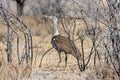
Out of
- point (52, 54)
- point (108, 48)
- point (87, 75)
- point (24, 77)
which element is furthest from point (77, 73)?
point (52, 54)

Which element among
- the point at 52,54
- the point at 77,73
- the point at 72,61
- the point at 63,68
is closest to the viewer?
the point at 77,73

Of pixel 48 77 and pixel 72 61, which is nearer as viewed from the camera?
pixel 48 77

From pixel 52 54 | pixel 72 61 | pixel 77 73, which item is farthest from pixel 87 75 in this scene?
pixel 52 54

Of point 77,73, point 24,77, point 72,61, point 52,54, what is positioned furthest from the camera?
point 52,54

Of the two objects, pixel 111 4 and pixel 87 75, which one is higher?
pixel 111 4

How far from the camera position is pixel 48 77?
30.8 ft

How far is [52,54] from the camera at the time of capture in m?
13.0

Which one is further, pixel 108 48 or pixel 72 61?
pixel 72 61

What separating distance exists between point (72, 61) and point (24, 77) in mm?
3260

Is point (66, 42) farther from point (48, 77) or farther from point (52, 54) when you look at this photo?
point (52, 54)

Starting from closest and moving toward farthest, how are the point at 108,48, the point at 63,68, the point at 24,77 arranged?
the point at 24,77 < the point at 108,48 < the point at 63,68

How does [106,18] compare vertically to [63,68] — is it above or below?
above

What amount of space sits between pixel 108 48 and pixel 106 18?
0.62 m

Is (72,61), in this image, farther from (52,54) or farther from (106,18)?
(106,18)
